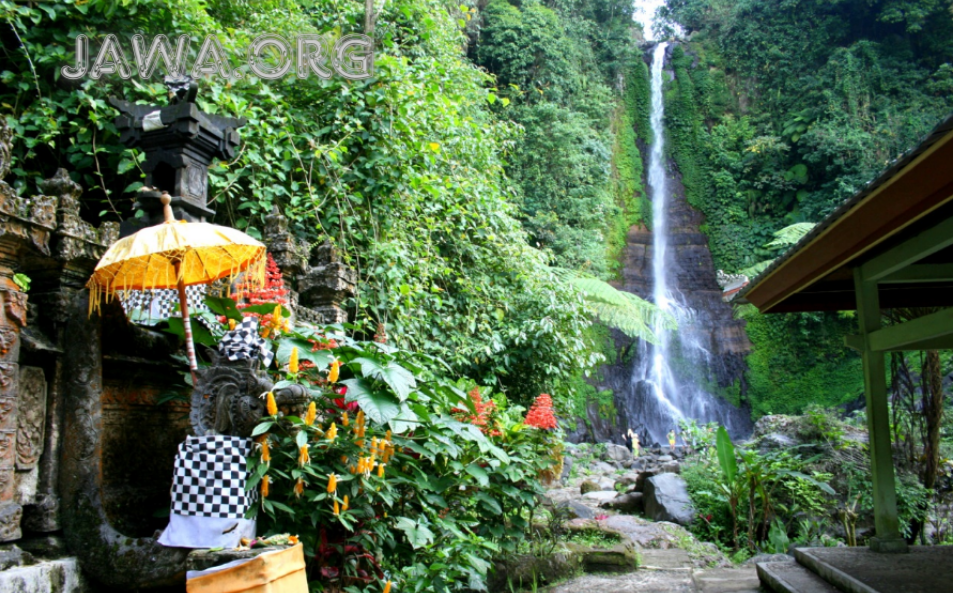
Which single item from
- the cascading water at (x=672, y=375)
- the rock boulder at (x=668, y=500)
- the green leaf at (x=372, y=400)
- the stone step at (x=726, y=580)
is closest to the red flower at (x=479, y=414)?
the green leaf at (x=372, y=400)

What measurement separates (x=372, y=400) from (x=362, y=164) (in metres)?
3.57

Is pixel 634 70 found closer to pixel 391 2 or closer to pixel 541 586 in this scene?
pixel 391 2

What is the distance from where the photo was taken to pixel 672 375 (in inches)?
663

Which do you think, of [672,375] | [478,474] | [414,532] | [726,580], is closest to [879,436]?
[726,580]

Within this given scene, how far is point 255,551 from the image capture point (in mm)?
2365

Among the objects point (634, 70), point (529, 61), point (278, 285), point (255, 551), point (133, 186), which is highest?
point (634, 70)

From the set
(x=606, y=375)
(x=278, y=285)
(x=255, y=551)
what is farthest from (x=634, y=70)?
(x=255, y=551)

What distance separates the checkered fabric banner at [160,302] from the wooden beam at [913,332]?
13.5ft

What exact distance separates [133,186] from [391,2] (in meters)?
4.34

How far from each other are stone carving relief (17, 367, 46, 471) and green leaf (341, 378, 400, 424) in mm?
1295

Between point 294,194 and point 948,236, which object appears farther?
point 294,194

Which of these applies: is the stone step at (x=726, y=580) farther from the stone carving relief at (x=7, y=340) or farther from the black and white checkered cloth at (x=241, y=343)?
the stone carving relief at (x=7, y=340)

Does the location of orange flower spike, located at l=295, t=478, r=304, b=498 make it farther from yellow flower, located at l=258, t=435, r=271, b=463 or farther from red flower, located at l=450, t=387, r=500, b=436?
→ red flower, located at l=450, t=387, r=500, b=436

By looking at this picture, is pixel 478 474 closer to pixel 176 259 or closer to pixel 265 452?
pixel 265 452
